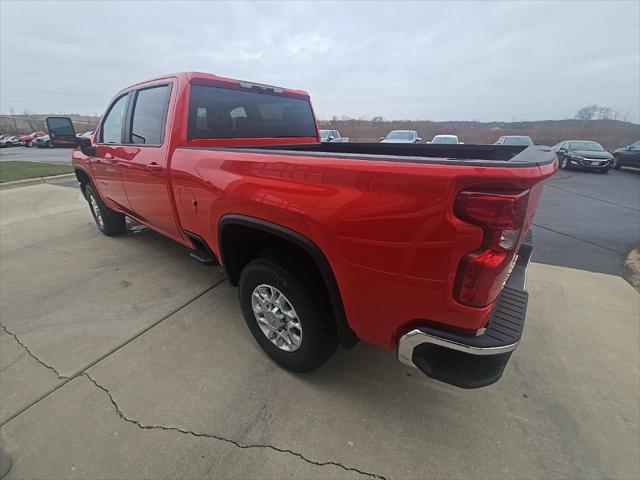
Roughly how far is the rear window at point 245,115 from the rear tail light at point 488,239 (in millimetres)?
2397

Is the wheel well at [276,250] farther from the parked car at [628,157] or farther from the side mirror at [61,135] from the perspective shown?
the parked car at [628,157]

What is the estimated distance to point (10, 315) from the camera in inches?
114

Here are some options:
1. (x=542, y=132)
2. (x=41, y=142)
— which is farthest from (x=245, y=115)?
(x=542, y=132)

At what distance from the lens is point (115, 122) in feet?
12.1

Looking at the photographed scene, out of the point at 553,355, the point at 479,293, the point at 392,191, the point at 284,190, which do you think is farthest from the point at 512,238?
the point at 553,355

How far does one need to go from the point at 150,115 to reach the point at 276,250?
207cm

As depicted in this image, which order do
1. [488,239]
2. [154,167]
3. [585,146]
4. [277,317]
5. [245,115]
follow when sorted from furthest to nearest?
[585,146] → [245,115] → [154,167] → [277,317] → [488,239]

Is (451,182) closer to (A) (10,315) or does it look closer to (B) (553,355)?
(B) (553,355)

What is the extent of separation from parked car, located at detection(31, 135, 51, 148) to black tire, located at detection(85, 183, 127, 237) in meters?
33.0

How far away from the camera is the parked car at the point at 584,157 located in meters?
14.5

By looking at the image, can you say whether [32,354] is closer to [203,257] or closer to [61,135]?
[203,257]

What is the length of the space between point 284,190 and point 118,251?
373 centimetres

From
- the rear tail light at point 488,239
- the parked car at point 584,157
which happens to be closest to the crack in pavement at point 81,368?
the rear tail light at point 488,239

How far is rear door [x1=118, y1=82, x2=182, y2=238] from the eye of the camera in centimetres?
277
